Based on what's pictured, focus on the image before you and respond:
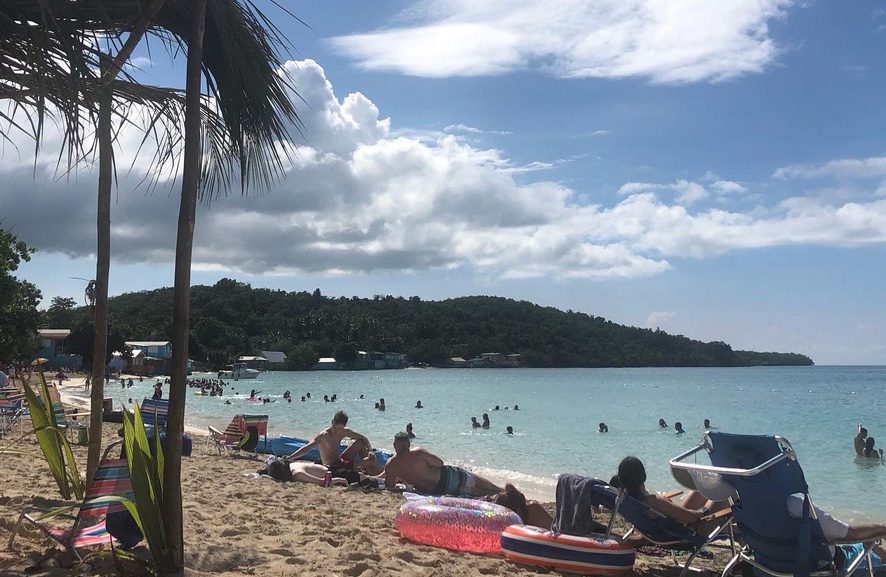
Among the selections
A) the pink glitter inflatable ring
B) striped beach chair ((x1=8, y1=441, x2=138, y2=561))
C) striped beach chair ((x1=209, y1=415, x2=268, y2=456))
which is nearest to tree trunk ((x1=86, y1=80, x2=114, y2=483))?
striped beach chair ((x1=8, y1=441, x2=138, y2=561))

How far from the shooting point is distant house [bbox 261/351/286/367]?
300ft

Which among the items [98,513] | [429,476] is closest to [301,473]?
[429,476]

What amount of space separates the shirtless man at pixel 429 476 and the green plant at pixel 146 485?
4.87 m

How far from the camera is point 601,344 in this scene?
10725 cm

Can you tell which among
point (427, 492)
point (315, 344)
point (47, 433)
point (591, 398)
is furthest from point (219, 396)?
point (315, 344)

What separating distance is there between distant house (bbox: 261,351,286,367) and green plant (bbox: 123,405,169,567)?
90.2 meters

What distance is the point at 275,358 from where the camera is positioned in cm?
9244

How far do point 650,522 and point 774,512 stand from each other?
2.81ft

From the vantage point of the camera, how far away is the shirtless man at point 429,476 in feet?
26.1

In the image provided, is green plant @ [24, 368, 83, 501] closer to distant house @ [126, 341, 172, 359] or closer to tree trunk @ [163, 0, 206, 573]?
tree trunk @ [163, 0, 206, 573]

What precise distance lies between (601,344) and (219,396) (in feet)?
245

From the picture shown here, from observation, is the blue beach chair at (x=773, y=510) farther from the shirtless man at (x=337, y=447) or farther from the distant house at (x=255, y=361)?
the distant house at (x=255, y=361)

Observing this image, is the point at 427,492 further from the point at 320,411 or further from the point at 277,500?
the point at 320,411

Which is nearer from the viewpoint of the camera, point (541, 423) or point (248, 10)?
point (248, 10)
